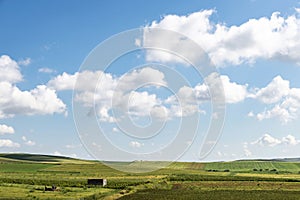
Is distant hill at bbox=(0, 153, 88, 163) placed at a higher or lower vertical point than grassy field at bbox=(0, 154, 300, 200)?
higher

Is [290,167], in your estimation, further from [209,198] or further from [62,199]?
[62,199]

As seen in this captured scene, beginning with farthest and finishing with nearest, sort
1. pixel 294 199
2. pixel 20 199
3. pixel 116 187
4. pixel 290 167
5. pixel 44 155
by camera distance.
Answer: pixel 44 155 < pixel 290 167 < pixel 116 187 < pixel 294 199 < pixel 20 199

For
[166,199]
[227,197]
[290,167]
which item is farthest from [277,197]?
[290,167]

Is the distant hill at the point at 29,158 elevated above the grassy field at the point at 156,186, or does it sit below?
above

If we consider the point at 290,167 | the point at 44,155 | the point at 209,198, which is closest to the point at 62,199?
the point at 209,198

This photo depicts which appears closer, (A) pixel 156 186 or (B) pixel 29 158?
(A) pixel 156 186

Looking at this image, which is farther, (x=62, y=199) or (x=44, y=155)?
(x=44, y=155)

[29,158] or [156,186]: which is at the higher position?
[29,158]

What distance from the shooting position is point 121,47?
30.8 m

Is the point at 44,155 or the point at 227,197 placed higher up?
the point at 44,155

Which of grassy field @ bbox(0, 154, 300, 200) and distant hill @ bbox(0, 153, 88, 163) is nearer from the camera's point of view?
grassy field @ bbox(0, 154, 300, 200)

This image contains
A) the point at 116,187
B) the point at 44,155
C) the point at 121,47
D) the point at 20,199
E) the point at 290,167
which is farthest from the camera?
the point at 44,155

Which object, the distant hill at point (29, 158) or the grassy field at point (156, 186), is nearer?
the grassy field at point (156, 186)

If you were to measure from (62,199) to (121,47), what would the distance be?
63.6 feet
